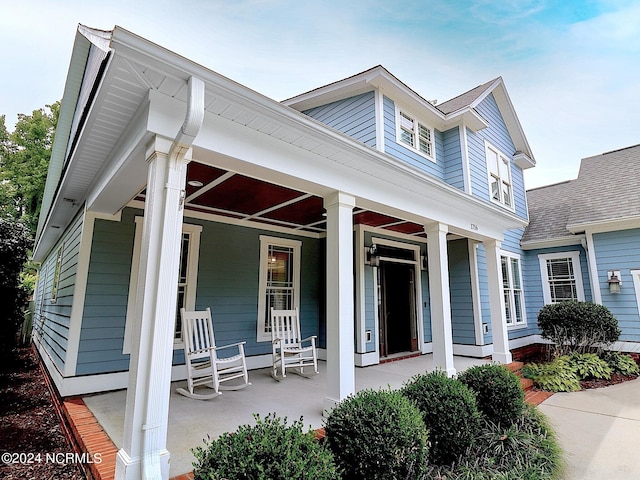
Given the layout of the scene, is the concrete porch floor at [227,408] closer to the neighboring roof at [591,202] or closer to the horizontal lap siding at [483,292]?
the horizontal lap siding at [483,292]

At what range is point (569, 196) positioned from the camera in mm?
9336

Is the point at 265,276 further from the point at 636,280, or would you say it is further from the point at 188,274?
the point at 636,280

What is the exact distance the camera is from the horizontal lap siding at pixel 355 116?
21.5 ft

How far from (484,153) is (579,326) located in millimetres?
4400

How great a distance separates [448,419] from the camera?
9.53 feet

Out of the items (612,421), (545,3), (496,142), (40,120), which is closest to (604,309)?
(612,421)

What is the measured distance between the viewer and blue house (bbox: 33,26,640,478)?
7.58ft

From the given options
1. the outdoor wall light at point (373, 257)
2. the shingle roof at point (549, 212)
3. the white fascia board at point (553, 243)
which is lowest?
the outdoor wall light at point (373, 257)

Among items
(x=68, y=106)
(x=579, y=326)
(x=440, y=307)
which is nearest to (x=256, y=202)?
(x=440, y=307)

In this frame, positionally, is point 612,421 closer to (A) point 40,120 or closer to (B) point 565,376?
(B) point 565,376

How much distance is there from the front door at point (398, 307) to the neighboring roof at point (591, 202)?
4.02 meters

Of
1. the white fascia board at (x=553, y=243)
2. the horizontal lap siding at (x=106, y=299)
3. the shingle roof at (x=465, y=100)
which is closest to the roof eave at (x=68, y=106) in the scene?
the horizontal lap siding at (x=106, y=299)

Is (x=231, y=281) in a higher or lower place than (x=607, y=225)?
lower

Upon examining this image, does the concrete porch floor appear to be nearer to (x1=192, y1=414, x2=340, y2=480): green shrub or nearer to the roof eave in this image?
(x1=192, y1=414, x2=340, y2=480): green shrub
